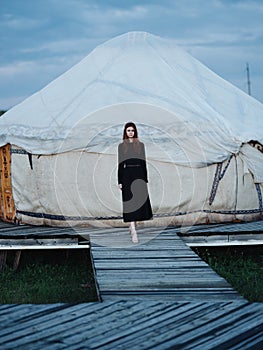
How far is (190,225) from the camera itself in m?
5.82

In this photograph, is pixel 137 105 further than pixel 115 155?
Yes

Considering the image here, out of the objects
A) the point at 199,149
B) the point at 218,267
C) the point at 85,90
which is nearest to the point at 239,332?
the point at 218,267

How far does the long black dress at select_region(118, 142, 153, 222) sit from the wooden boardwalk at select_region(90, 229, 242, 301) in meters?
0.20

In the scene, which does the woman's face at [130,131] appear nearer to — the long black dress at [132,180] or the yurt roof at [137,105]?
the long black dress at [132,180]

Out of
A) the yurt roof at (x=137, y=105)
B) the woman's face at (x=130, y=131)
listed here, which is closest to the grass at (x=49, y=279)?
the yurt roof at (x=137, y=105)

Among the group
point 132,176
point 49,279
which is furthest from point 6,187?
point 132,176

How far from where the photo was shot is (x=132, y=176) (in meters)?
5.12

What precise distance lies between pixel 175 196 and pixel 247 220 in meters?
0.71

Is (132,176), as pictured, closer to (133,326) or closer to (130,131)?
(130,131)

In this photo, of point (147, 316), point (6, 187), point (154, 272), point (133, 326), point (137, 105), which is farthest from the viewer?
point (6, 187)

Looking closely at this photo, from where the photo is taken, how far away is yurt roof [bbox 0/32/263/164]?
19.2 ft

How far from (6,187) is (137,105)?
144 centimetres

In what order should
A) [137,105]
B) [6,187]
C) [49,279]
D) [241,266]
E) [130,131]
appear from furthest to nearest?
[6,187] < [137,105] < [241,266] < [49,279] < [130,131]

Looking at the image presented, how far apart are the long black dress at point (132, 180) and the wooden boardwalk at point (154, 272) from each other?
0.66 feet
